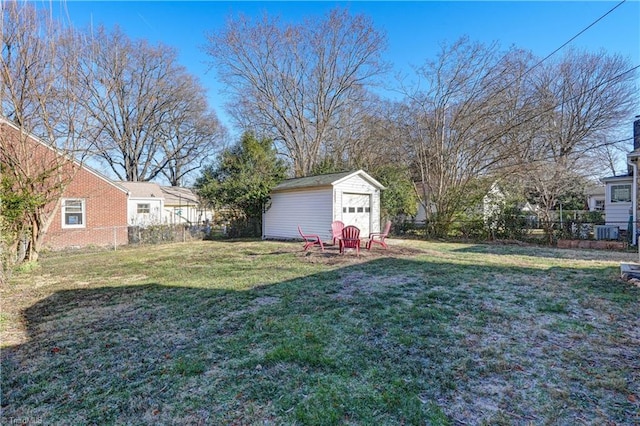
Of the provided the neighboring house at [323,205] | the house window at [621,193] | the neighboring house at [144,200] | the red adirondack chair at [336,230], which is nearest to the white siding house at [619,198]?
the house window at [621,193]

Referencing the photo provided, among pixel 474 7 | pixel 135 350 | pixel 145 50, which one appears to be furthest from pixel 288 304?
pixel 145 50

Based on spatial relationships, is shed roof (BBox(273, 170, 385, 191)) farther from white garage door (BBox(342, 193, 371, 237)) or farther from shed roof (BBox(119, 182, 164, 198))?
shed roof (BBox(119, 182, 164, 198))

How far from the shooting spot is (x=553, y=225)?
469 inches

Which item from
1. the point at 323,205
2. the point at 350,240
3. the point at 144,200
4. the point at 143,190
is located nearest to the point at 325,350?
the point at 350,240

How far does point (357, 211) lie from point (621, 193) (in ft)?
Answer: 37.3

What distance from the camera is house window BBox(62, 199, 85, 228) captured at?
43.4ft

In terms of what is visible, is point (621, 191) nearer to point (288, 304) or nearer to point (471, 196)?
point (471, 196)

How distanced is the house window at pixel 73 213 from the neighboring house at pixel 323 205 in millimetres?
7775

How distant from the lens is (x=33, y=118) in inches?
303

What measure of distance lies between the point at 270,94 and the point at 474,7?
44.2 ft

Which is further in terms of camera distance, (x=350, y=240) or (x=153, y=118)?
(x=153, y=118)

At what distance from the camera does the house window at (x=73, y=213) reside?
521 inches

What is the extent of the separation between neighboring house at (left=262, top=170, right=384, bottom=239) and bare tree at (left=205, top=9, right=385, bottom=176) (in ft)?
22.2

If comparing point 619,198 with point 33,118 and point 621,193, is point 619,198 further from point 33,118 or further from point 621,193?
point 33,118
